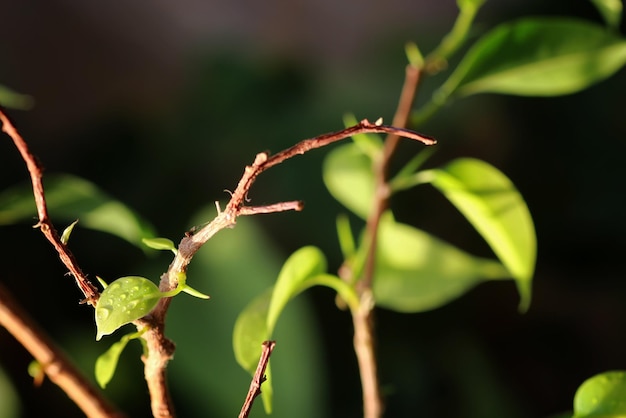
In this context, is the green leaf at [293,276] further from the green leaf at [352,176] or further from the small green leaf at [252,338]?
the green leaf at [352,176]

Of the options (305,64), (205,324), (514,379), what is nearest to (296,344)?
(205,324)

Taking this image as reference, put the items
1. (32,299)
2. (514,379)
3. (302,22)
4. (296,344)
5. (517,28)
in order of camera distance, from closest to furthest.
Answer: (517,28), (296,344), (32,299), (514,379), (302,22)

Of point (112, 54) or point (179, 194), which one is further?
point (112, 54)

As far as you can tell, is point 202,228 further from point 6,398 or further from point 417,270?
point 6,398

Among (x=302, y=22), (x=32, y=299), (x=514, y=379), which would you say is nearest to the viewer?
(x=32, y=299)

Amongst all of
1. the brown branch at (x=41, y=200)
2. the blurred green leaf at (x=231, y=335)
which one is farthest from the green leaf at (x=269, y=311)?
the blurred green leaf at (x=231, y=335)

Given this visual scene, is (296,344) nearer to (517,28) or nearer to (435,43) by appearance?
(517,28)
